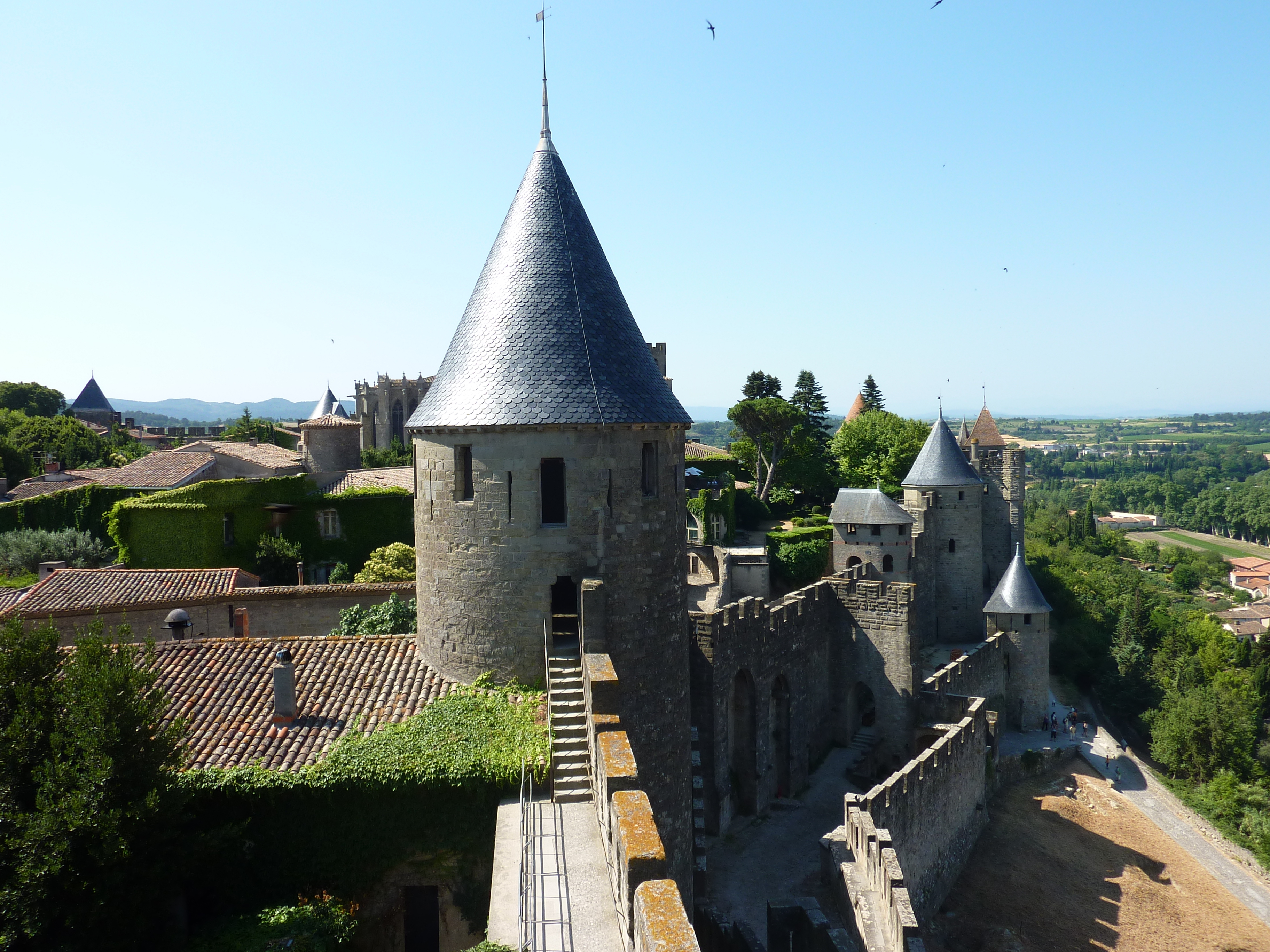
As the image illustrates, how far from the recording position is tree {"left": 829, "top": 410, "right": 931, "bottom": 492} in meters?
56.8

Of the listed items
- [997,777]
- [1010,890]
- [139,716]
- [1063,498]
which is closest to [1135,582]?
[997,777]

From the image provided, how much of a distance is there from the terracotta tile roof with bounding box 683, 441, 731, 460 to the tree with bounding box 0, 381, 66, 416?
60694 mm

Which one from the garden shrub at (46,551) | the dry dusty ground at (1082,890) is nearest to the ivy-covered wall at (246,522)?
the garden shrub at (46,551)

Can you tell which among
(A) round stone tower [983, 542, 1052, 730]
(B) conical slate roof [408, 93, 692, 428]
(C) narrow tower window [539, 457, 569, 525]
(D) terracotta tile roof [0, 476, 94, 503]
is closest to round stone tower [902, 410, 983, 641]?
(A) round stone tower [983, 542, 1052, 730]

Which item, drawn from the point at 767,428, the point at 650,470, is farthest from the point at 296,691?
the point at 767,428

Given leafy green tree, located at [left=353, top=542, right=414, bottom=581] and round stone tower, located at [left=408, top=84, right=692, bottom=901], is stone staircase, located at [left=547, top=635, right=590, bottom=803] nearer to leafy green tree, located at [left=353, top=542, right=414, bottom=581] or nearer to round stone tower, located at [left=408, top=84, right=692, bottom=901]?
round stone tower, located at [left=408, top=84, right=692, bottom=901]

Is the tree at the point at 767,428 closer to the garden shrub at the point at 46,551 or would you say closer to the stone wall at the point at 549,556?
the garden shrub at the point at 46,551

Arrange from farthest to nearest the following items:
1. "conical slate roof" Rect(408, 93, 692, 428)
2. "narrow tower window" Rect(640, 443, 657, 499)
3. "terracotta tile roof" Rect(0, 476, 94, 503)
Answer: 1. "terracotta tile roof" Rect(0, 476, 94, 503)
2. "narrow tower window" Rect(640, 443, 657, 499)
3. "conical slate roof" Rect(408, 93, 692, 428)

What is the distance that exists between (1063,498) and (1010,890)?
17737cm

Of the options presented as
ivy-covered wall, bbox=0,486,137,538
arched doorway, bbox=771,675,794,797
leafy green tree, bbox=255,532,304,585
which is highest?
ivy-covered wall, bbox=0,486,137,538

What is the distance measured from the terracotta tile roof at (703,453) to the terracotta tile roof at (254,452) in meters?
24.2

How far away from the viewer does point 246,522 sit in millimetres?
33656

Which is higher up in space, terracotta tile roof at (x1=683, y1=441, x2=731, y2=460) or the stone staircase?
terracotta tile roof at (x1=683, y1=441, x2=731, y2=460)

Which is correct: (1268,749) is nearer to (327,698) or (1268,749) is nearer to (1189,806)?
(1189,806)
